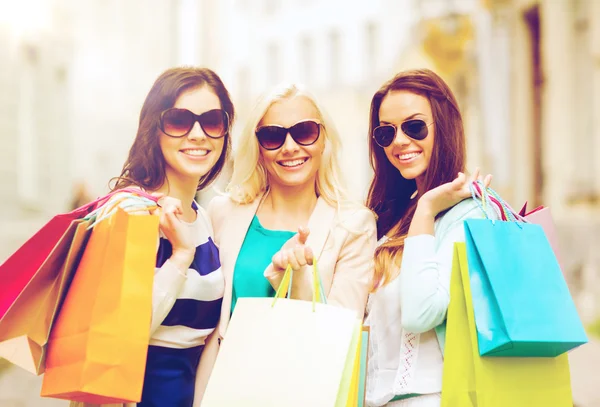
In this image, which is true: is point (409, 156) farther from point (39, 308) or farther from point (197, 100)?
point (39, 308)

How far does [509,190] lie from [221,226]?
10.7 m

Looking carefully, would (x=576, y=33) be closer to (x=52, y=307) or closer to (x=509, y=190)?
(x=509, y=190)

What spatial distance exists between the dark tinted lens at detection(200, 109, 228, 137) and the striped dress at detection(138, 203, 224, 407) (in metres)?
0.33

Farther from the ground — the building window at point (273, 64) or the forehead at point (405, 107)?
the building window at point (273, 64)

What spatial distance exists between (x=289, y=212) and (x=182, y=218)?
42 centimetres

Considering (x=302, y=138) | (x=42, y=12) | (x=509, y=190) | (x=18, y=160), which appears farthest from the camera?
Answer: (x=509, y=190)

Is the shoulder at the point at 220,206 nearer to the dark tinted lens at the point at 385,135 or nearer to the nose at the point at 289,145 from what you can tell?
the nose at the point at 289,145

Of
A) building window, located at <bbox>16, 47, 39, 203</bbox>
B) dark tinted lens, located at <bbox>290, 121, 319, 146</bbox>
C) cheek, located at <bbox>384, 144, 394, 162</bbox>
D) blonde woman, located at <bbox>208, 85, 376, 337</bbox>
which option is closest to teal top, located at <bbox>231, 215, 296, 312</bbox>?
blonde woman, located at <bbox>208, 85, 376, 337</bbox>

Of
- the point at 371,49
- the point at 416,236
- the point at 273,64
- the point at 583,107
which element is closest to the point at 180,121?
the point at 416,236

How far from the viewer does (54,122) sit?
9.15m

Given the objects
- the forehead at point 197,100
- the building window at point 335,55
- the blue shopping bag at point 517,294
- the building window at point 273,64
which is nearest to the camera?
the blue shopping bag at point 517,294

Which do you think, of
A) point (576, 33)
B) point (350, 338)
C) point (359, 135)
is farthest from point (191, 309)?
point (359, 135)

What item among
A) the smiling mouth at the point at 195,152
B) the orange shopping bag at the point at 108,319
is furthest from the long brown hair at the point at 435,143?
the orange shopping bag at the point at 108,319

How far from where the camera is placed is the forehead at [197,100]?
2.30 meters
